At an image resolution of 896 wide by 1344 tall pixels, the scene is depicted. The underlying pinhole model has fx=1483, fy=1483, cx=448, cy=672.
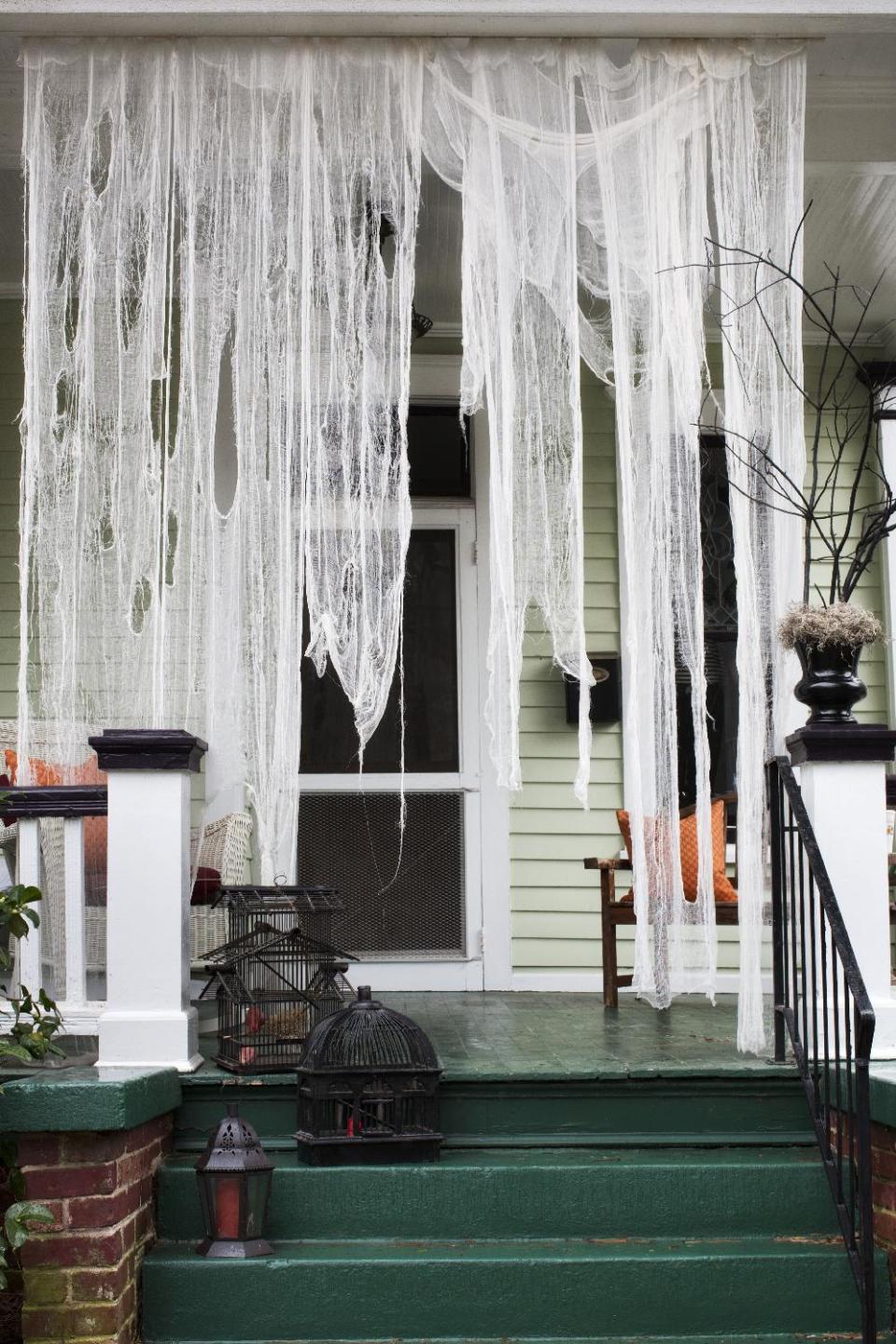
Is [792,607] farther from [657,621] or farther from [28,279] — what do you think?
[28,279]

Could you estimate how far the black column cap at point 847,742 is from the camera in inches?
147

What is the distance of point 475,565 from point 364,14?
2.34 metres

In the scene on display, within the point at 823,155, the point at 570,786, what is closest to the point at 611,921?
the point at 570,786

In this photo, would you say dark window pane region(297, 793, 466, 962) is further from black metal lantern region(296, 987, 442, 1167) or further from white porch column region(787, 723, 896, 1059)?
white porch column region(787, 723, 896, 1059)

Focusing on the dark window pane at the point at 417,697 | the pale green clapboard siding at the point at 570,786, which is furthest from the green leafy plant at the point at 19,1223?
the pale green clapboard siding at the point at 570,786

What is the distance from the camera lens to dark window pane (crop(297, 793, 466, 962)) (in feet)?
18.8

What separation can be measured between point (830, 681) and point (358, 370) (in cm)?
150

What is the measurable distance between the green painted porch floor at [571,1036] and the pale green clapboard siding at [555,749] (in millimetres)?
253

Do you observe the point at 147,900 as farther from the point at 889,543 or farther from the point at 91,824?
the point at 889,543

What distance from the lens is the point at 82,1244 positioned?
124 inches

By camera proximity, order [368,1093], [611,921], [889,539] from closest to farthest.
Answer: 1. [368,1093]
2. [611,921]
3. [889,539]

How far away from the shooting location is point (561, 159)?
410cm

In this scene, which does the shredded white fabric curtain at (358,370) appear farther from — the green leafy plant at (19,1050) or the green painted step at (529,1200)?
the green leafy plant at (19,1050)

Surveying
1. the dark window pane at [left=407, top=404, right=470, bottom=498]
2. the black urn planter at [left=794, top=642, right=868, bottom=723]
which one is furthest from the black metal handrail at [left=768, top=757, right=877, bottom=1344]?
the dark window pane at [left=407, top=404, right=470, bottom=498]
